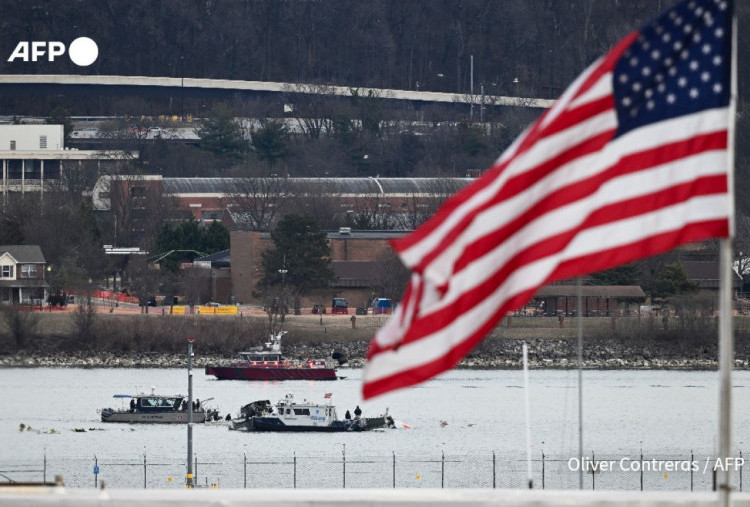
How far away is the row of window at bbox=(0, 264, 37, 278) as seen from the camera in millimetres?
79150

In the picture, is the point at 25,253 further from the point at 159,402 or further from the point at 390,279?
the point at 159,402

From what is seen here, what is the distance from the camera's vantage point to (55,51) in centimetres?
15138

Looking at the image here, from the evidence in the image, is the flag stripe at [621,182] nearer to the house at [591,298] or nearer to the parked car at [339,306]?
the house at [591,298]

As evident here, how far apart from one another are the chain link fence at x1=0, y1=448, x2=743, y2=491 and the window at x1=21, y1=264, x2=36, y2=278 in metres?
37.8

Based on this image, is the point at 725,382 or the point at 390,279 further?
the point at 390,279

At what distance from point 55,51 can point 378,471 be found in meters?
117

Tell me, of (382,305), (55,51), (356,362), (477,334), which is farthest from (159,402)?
(55,51)

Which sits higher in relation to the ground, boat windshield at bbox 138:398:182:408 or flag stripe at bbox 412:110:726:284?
flag stripe at bbox 412:110:726:284

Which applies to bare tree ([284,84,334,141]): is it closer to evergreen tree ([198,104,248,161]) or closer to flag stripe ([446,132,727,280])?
evergreen tree ([198,104,248,161])

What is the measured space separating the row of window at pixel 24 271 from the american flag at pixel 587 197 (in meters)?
71.7

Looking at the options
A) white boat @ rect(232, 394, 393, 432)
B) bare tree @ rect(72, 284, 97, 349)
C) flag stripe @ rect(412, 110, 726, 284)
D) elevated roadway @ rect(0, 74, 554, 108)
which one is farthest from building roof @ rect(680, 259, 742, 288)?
flag stripe @ rect(412, 110, 726, 284)

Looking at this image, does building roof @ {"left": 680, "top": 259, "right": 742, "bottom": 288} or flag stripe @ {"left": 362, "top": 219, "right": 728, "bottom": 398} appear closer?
flag stripe @ {"left": 362, "top": 219, "right": 728, "bottom": 398}

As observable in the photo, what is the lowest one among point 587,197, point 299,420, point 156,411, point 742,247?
point 299,420

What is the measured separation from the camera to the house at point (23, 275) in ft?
255
